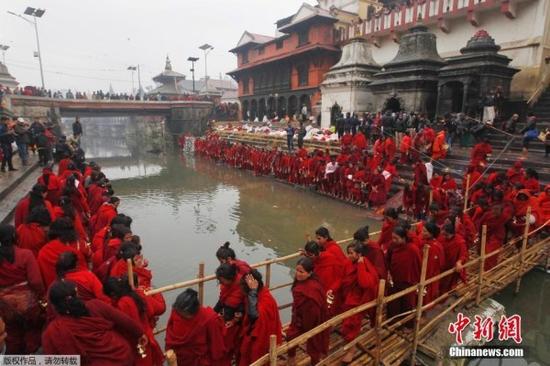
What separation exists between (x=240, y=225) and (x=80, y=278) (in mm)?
8247

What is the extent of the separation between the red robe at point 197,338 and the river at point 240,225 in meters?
3.26

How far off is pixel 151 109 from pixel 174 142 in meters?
4.25

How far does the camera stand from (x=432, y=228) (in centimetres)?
499

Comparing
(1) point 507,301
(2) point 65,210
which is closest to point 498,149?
(1) point 507,301

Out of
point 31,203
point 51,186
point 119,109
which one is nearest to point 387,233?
point 31,203

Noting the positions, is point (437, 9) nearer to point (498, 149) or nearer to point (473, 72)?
point (473, 72)

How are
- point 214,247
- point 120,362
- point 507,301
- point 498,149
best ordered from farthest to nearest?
point 498,149 < point 214,247 < point 507,301 < point 120,362

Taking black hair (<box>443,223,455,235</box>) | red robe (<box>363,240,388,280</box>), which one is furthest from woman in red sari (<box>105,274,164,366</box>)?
black hair (<box>443,223,455,235</box>)

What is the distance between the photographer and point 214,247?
952 centimetres

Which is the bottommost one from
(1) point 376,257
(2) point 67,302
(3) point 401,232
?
(1) point 376,257

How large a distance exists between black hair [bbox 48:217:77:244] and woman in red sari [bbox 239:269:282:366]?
2323mm

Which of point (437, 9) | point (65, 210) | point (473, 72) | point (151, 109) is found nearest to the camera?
point (65, 210)

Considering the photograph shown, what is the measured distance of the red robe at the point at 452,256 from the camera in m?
5.16

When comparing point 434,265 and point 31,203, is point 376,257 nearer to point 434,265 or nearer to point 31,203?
point 434,265
